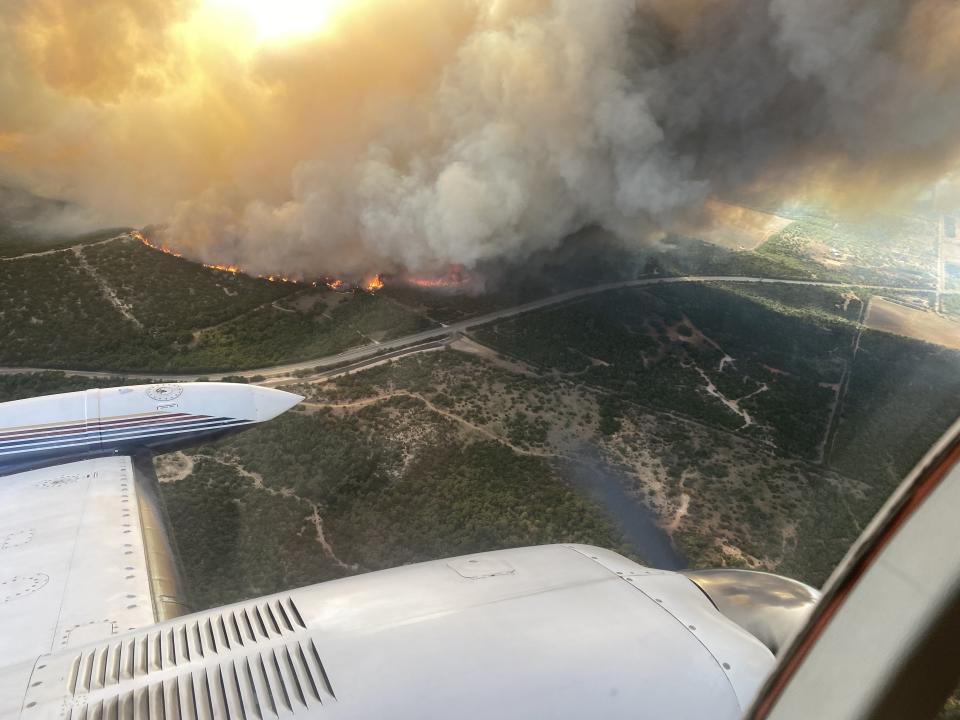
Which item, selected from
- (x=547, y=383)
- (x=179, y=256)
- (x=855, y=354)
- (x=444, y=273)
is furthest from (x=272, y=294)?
(x=855, y=354)

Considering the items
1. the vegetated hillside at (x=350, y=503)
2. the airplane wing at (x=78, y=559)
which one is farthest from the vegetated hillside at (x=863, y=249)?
the airplane wing at (x=78, y=559)

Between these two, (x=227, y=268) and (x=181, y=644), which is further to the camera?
(x=227, y=268)

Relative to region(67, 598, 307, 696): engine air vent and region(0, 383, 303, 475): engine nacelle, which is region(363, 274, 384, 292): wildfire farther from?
region(67, 598, 307, 696): engine air vent

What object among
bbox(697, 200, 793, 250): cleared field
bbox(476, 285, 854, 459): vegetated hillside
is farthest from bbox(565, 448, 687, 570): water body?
bbox(697, 200, 793, 250): cleared field

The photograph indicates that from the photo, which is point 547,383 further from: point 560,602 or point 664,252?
point 560,602

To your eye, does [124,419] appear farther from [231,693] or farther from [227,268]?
[227,268]

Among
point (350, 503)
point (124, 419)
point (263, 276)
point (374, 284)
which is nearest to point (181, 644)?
point (124, 419)

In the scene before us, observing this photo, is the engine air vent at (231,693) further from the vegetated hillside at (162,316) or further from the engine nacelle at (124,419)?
the vegetated hillside at (162,316)
